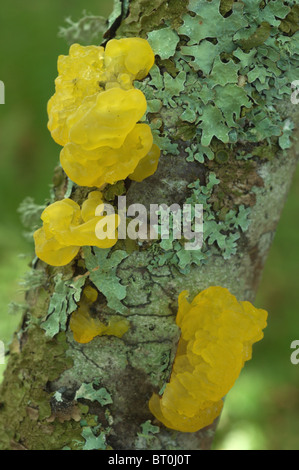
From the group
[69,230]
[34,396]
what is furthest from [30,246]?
[69,230]

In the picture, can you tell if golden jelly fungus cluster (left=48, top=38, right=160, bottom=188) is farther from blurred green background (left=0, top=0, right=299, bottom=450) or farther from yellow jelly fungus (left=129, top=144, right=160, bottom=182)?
blurred green background (left=0, top=0, right=299, bottom=450)

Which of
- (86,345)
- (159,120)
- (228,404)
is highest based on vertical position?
(159,120)

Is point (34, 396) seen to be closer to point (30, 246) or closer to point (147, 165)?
point (147, 165)

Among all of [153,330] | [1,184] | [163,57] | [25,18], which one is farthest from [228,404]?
[25,18]

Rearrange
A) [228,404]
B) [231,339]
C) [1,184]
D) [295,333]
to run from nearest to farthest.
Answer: [231,339], [228,404], [295,333], [1,184]

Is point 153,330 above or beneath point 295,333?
above

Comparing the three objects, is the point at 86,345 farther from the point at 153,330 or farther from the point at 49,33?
the point at 49,33

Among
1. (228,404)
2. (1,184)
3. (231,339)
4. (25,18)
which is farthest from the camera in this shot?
(25,18)

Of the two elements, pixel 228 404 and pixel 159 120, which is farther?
pixel 228 404
